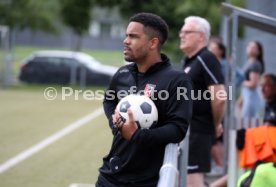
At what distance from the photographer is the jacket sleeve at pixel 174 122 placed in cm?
372

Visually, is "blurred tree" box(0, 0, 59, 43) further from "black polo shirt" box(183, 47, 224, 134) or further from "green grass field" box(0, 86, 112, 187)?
"black polo shirt" box(183, 47, 224, 134)

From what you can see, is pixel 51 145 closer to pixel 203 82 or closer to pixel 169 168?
pixel 203 82

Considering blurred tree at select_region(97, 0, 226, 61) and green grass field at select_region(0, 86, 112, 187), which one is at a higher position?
blurred tree at select_region(97, 0, 226, 61)

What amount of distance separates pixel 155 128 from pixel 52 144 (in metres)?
8.49

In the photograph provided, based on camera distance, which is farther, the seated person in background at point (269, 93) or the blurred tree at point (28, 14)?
the blurred tree at point (28, 14)

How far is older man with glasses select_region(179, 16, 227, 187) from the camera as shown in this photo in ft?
20.4

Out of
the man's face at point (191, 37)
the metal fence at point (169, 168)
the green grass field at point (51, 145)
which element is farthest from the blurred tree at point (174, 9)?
the metal fence at point (169, 168)

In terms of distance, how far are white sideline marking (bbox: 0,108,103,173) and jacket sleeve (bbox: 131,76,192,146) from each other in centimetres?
581

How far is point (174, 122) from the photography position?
383cm

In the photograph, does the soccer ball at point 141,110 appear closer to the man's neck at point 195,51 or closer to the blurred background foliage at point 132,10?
the man's neck at point 195,51

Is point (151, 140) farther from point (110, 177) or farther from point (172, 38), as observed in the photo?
point (172, 38)

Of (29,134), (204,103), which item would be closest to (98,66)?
(29,134)

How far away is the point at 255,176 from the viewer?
18.3ft

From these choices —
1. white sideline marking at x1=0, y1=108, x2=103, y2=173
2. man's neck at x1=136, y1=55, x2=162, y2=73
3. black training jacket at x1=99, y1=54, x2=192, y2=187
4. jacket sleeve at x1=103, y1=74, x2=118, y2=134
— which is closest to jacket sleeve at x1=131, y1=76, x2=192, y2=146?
black training jacket at x1=99, y1=54, x2=192, y2=187
